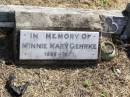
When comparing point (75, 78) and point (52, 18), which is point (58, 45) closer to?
point (52, 18)

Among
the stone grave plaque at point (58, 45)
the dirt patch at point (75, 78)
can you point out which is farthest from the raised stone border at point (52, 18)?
the dirt patch at point (75, 78)

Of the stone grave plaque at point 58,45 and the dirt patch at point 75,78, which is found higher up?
the stone grave plaque at point 58,45

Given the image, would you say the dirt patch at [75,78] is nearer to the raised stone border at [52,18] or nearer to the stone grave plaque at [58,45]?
the stone grave plaque at [58,45]

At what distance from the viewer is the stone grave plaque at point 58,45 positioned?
20.6ft

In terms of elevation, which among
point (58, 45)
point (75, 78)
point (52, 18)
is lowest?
point (75, 78)

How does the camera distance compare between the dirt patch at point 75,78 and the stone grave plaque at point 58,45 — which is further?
the stone grave plaque at point 58,45

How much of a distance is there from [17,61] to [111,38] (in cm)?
149

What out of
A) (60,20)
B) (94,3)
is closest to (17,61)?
(60,20)

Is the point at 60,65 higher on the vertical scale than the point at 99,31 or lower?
lower

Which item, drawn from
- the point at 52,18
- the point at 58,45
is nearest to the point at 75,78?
the point at 58,45

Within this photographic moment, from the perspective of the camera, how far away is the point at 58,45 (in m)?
6.43

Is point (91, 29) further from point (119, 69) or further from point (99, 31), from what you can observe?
point (119, 69)

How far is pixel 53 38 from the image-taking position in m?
6.38

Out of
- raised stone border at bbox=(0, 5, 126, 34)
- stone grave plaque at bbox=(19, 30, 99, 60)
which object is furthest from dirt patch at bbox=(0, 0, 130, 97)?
raised stone border at bbox=(0, 5, 126, 34)
